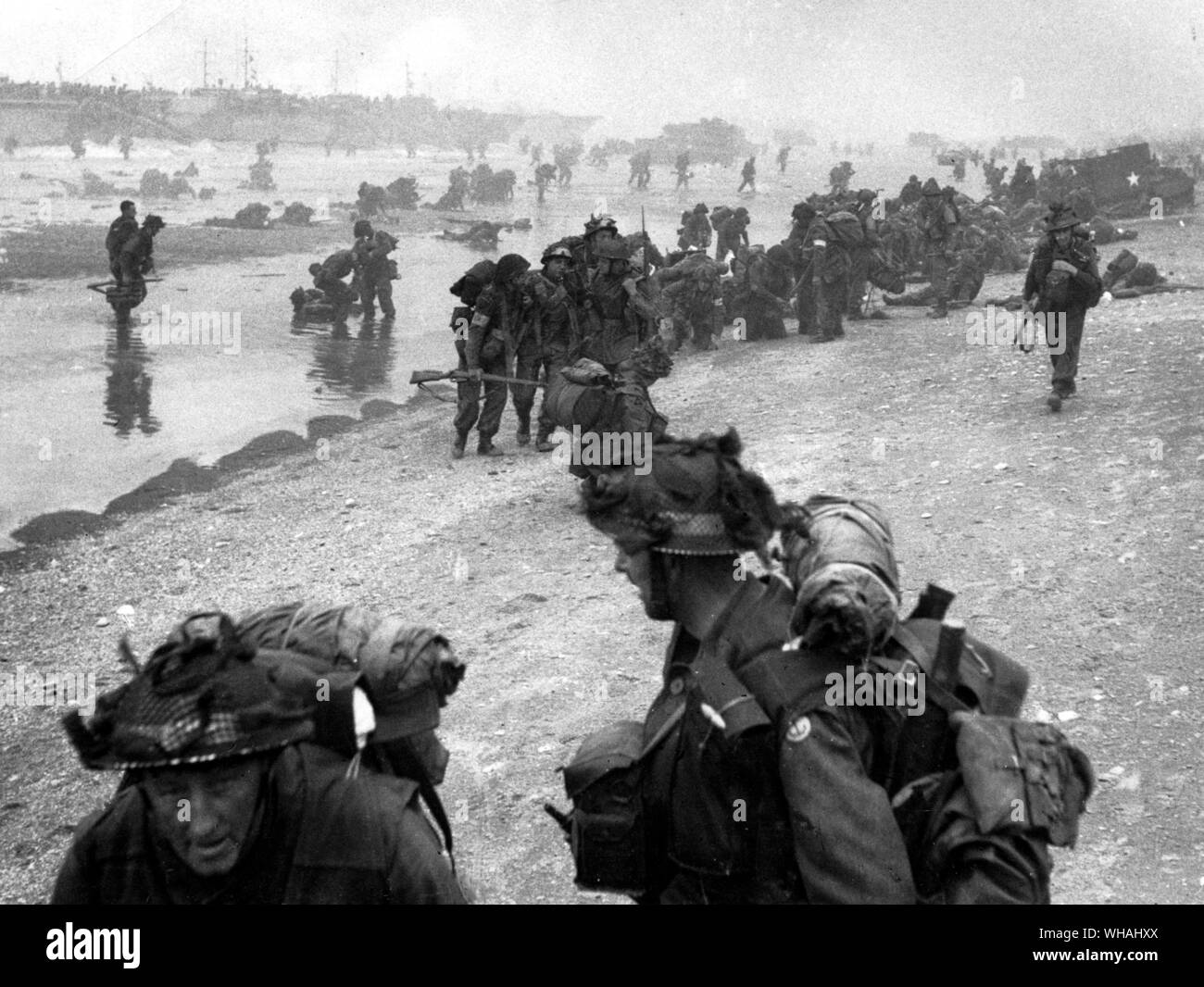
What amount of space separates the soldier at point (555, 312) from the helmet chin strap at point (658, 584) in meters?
7.56

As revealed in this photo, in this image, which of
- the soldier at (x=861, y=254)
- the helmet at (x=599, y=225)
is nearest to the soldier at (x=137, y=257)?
the helmet at (x=599, y=225)

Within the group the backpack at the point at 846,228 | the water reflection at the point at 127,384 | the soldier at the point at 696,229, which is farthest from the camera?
the soldier at the point at 696,229

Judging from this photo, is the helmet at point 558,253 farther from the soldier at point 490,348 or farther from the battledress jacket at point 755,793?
the battledress jacket at point 755,793

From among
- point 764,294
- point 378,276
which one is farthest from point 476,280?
point 378,276

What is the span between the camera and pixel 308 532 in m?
8.75

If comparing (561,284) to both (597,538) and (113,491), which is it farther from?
A: (113,491)

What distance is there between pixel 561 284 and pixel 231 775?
8481 mm

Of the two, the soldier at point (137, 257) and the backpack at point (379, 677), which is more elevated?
the soldier at point (137, 257)

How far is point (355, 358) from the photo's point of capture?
51.6 feet

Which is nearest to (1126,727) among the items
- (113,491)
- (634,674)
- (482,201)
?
(634,674)

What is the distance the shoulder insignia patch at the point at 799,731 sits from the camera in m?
2.17

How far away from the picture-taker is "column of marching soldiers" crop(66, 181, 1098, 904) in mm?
2076

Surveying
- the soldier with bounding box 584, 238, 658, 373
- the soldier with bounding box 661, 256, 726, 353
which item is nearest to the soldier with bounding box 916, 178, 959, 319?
the soldier with bounding box 661, 256, 726, 353

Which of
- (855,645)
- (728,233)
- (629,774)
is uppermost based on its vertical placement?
(728,233)
